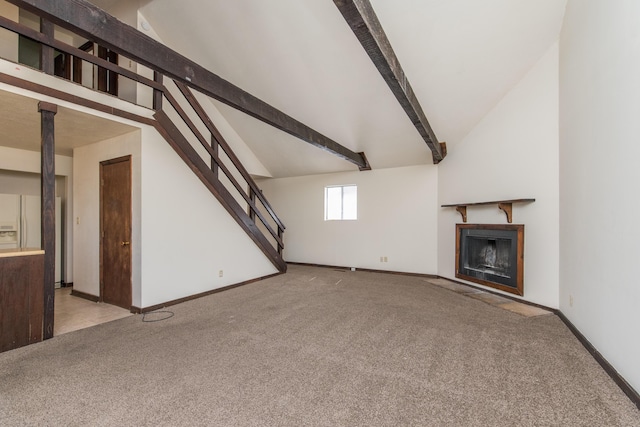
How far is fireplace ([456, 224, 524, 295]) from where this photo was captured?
391 centimetres

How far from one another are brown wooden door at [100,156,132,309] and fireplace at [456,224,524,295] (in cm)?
507

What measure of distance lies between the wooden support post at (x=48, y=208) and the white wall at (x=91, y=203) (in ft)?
2.79

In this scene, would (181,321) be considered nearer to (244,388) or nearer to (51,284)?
(51,284)

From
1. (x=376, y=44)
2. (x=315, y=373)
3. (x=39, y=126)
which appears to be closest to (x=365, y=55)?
(x=376, y=44)

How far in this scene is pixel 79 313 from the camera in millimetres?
3508

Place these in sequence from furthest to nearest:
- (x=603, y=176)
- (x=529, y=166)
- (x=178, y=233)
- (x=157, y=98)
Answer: (x=178, y=233)
(x=529, y=166)
(x=157, y=98)
(x=603, y=176)

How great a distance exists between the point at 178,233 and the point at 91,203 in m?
1.48

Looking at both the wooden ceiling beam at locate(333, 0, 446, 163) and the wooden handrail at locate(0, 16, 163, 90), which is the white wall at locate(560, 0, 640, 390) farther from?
the wooden handrail at locate(0, 16, 163, 90)

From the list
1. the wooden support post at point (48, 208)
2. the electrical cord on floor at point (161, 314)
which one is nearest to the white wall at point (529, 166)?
the electrical cord on floor at point (161, 314)

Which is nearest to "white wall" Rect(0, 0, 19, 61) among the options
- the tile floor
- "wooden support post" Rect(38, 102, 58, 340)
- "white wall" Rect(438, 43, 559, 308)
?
"wooden support post" Rect(38, 102, 58, 340)

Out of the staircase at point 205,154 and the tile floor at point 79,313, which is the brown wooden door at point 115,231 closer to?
the tile floor at point 79,313

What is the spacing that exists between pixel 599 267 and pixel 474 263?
2.48 metres

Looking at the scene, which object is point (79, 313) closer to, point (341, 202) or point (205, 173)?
point (205, 173)

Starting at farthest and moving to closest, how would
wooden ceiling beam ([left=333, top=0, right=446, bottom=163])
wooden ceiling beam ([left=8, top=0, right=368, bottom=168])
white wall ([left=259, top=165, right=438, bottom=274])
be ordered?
white wall ([left=259, top=165, right=438, bottom=274])
wooden ceiling beam ([left=333, top=0, right=446, bottom=163])
wooden ceiling beam ([left=8, top=0, right=368, bottom=168])
